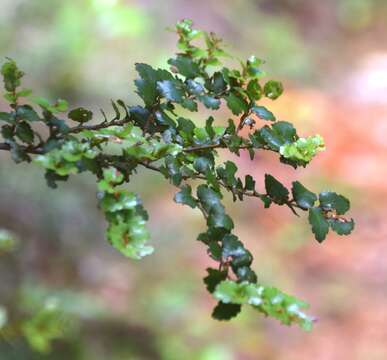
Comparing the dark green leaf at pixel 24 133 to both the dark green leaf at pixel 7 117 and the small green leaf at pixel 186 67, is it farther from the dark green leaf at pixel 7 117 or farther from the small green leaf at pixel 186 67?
the small green leaf at pixel 186 67

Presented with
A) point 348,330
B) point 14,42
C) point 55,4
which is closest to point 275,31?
point 55,4

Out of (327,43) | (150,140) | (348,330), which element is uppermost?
(327,43)

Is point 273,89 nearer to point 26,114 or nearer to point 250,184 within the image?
point 250,184

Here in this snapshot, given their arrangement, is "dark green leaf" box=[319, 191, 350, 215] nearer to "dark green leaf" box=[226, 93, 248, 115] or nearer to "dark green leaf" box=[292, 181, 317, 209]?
"dark green leaf" box=[292, 181, 317, 209]

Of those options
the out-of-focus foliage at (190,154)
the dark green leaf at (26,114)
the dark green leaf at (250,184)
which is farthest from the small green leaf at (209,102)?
the dark green leaf at (26,114)

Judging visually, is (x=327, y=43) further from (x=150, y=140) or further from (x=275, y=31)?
(x=150, y=140)

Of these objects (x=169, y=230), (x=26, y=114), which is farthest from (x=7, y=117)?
(x=169, y=230)
